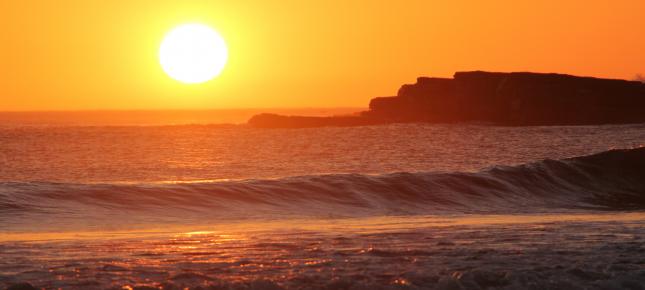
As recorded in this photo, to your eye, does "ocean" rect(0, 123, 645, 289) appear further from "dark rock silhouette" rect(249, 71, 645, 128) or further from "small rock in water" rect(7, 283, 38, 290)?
"dark rock silhouette" rect(249, 71, 645, 128)

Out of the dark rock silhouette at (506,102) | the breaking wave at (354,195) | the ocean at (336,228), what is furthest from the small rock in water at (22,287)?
the dark rock silhouette at (506,102)

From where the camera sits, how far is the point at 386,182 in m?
26.9

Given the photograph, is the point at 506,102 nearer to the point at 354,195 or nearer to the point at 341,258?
the point at 354,195

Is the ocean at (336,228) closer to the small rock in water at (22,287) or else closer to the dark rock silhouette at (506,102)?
the small rock in water at (22,287)

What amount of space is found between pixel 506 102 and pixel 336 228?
93.1 metres

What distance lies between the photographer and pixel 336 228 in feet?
55.2

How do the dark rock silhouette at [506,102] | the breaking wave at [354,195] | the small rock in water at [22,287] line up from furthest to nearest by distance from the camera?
the dark rock silhouette at [506,102] → the breaking wave at [354,195] → the small rock in water at [22,287]

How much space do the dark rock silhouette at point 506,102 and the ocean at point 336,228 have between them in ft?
202

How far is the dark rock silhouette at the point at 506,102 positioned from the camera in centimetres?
10225

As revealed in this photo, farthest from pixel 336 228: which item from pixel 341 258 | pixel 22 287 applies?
pixel 22 287

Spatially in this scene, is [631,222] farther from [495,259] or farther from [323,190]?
[323,190]

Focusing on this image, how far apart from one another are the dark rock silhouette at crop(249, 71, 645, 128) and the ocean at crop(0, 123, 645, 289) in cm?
6147

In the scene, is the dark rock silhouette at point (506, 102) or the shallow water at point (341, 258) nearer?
the shallow water at point (341, 258)

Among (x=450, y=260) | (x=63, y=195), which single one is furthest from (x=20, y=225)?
(x=450, y=260)
